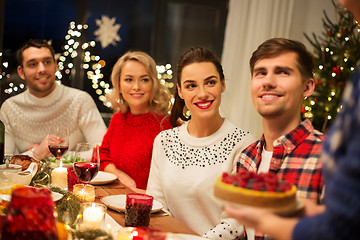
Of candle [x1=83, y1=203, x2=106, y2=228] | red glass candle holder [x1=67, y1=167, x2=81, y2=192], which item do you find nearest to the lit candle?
red glass candle holder [x1=67, y1=167, x2=81, y2=192]

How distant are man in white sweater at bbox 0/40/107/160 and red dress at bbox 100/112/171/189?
54cm

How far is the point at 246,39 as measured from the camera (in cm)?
455

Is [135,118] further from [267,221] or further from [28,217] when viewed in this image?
[267,221]

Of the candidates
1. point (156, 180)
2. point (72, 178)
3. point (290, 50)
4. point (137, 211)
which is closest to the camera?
point (137, 211)

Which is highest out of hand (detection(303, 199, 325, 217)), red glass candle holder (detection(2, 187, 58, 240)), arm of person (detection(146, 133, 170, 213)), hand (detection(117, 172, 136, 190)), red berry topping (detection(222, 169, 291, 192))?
red berry topping (detection(222, 169, 291, 192))

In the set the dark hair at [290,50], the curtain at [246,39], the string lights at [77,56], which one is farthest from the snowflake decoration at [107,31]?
the dark hair at [290,50]

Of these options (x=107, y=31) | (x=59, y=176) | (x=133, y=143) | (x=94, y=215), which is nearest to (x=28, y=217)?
(x=94, y=215)

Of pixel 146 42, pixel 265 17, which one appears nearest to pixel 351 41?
pixel 265 17

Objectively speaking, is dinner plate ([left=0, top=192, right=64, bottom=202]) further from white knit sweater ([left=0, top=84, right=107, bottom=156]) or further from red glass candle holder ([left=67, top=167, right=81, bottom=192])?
white knit sweater ([left=0, top=84, right=107, bottom=156])

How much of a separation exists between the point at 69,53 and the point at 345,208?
4657 mm

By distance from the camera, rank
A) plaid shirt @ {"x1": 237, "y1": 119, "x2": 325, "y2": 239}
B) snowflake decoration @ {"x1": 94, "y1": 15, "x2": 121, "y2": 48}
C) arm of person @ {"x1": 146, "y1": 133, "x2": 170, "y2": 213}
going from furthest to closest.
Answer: snowflake decoration @ {"x1": 94, "y1": 15, "x2": 121, "y2": 48} < arm of person @ {"x1": 146, "y1": 133, "x2": 170, "y2": 213} < plaid shirt @ {"x1": 237, "y1": 119, "x2": 325, "y2": 239}

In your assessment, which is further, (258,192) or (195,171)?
(195,171)

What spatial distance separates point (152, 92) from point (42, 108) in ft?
3.81

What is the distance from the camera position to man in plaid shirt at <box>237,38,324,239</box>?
1412 millimetres
